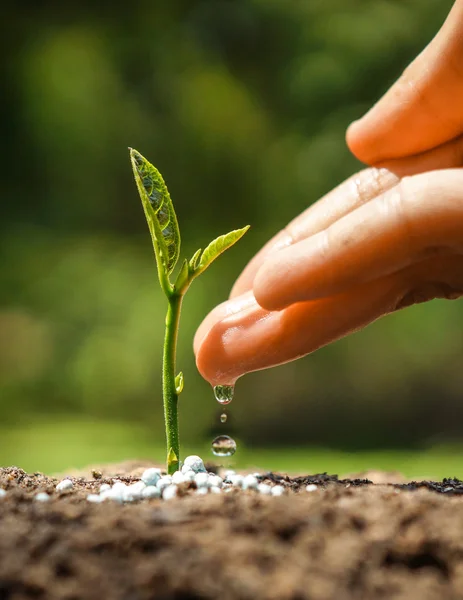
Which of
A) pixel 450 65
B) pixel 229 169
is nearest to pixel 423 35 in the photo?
pixel 229 169

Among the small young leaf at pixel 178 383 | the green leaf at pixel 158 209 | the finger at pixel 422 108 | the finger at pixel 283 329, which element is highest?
the finger at pixel 422 108

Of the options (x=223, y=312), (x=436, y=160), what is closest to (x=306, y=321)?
(x=223, y=312)

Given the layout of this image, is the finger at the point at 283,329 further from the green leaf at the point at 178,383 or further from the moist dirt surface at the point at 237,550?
the moist dirt surface at the point at 237,550

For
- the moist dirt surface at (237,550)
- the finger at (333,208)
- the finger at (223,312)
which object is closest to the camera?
the moist dirt surface at (237,550)

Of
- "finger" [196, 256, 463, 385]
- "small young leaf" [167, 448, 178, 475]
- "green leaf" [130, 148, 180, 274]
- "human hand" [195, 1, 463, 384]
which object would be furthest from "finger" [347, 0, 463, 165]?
"small young leaf" [167, 448, 178, 475]

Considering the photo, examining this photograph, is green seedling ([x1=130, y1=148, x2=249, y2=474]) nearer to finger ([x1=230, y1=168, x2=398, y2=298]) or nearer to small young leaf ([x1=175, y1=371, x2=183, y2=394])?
small young leaf ([x1=175, y1=371, x2=183, y2=394])

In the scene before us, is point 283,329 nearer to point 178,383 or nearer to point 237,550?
point 178,383

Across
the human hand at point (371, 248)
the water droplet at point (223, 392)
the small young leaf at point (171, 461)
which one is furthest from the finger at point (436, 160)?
the small young leaf at point (171, 461)
